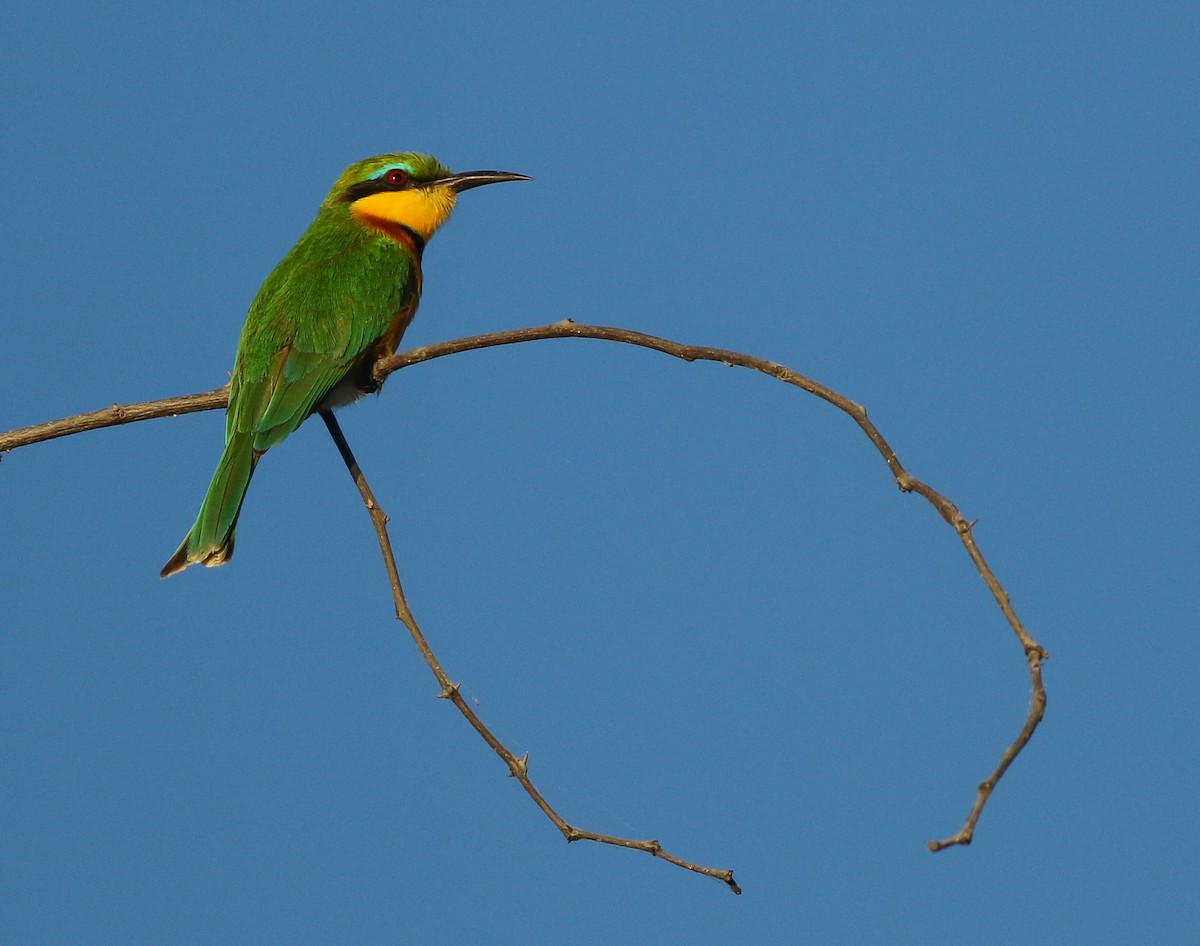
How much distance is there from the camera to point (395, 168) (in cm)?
498

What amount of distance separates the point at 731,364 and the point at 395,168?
2.79 meters

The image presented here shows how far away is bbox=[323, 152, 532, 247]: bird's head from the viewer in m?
4.93

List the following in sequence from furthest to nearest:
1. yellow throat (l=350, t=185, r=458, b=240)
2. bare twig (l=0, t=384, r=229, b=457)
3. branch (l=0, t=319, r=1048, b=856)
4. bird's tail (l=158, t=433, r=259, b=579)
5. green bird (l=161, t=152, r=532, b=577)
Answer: yellow throat (l=350, t=185, r=458, b=240)
green bird (l=161, t=152, r=532, b=577)
bird's tail (l=158, t=433, r=259, b=579)
bare twig (l=0, t=384, r=229, b=457)
branch (l=0, t=319, r=1048, b=856)

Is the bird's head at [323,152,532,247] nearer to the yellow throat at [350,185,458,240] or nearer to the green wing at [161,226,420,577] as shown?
the yellow throat at [350,185,458,240]

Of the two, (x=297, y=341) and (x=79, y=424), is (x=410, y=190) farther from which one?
(x=79, y=424)

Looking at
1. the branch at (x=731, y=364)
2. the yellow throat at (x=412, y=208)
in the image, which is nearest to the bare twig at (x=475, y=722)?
the branch at (x=731, y=364)

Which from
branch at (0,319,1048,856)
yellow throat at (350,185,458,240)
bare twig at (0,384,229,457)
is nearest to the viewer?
branch at (0,319,1048,856)

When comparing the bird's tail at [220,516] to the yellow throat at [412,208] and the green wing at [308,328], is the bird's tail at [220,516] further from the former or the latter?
the yellow throat at [412,208]

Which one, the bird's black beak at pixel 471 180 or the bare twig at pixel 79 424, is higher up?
the bird's black beak at pixel 471 180

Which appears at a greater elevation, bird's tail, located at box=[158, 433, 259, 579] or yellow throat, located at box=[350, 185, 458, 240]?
yellow throat, located at box=[350, 185, 458, 240]

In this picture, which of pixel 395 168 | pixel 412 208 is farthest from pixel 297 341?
pixel 395 168

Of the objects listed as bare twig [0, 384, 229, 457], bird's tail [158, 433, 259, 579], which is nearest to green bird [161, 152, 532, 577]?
bird's tail [158, 433, 259, 579]

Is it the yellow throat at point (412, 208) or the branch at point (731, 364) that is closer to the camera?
the branch at point (731, 364)

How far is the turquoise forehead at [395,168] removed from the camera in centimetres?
497
